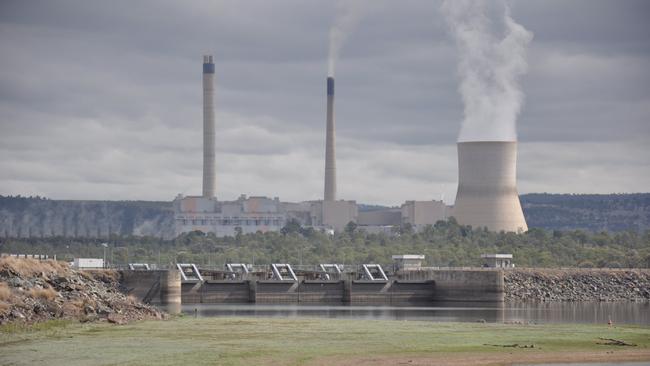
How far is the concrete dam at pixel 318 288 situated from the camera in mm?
123000

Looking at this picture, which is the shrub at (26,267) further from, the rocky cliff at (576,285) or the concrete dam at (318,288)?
the rocky cliff at (576,285)

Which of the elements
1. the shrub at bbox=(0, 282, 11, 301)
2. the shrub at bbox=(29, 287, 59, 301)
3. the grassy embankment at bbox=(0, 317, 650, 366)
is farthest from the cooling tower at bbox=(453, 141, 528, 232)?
the shrub at bbox=(0, 282, 11, 301)

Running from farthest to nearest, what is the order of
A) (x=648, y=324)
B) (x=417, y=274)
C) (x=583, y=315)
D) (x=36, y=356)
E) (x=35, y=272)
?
1. (x=417, y=274)
2. (x=583, y=315)
3. (x=648, y=324)
4. (x=35, y=272)
5. (x=36, y=356)

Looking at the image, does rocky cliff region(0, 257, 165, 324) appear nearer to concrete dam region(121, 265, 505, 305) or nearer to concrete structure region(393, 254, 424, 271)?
concrete dam region(121, 265, 505, 305)

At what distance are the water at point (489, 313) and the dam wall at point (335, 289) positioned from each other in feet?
21.8

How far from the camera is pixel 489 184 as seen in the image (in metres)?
182

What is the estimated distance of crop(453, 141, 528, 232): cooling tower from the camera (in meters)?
176

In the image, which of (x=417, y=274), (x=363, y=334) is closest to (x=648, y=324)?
(x=363, y=334)

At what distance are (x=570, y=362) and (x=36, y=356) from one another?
2179cm

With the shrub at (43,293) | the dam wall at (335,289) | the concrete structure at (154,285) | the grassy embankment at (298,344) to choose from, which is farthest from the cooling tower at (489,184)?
the shrub at (43,293)

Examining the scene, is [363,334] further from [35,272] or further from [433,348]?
[35,272]

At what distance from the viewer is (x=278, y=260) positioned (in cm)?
18950

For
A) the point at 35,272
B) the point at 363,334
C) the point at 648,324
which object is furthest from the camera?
the point at 648,324

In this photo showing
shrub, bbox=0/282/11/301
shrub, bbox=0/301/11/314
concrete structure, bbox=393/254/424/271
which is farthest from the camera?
concrete structure, bbox=393/254/424/271
